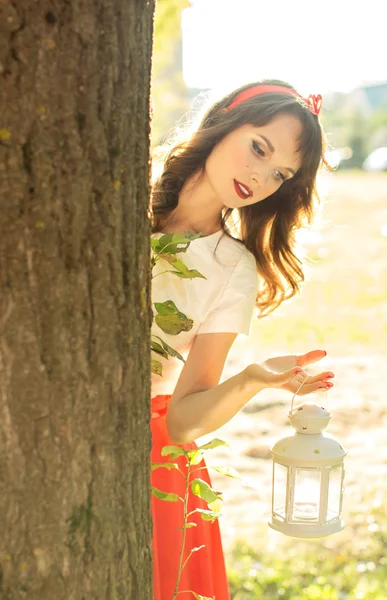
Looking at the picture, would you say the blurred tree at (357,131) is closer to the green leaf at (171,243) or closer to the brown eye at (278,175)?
Result: the brown eye at (278,175)

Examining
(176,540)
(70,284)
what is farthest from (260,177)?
(70,284)

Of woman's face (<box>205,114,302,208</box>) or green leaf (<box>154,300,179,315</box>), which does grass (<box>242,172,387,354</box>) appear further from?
green leaf (<box>154,300,179,315</box>)

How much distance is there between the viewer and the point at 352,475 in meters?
4.84

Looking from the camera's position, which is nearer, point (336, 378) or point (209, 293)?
point (209, 293)

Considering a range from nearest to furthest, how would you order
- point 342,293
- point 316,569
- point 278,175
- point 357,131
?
1. point 278,175
2. point 316,569
3. point 342,293
4. point 357,131

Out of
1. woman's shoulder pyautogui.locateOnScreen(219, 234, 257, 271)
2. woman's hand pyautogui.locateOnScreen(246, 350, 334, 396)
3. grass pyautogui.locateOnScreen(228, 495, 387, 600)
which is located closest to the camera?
woman's hand pyautogui.locateOnScreen(246, 350, 334, 396)

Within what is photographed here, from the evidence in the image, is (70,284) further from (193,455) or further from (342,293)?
(342,293)

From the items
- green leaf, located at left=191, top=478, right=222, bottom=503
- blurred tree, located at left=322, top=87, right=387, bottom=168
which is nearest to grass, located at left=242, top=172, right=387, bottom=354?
green leaf, located at left=191, top=478, right=222, bottom=503

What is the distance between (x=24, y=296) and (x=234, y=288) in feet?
3.83

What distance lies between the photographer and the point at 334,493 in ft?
6.70

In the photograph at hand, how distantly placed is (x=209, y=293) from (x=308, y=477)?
1.77ft

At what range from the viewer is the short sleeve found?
2158 millimetres

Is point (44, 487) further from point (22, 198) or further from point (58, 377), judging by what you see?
point (22, 198)

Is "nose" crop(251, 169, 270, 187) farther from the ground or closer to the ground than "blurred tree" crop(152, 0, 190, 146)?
closer to the ground
